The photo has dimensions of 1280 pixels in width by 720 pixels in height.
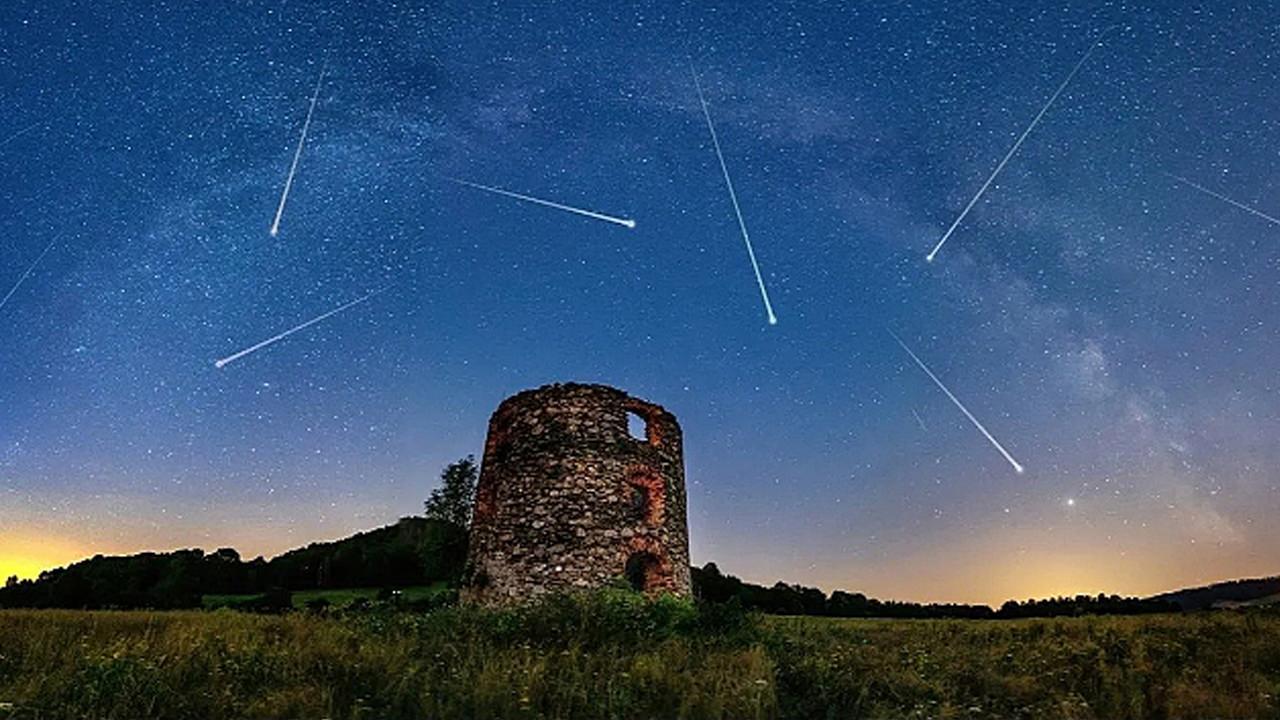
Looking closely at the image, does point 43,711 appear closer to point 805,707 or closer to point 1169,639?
point 805,707

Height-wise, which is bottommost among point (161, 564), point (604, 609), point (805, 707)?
point (805, 707)

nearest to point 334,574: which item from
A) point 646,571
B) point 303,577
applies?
point 303,577

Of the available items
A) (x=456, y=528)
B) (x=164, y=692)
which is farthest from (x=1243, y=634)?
(x=456, y=528)

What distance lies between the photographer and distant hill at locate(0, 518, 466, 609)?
47.7 metres

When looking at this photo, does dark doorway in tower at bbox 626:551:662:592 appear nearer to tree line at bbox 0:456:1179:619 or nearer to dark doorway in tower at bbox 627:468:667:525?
dark doorway in tower at bbox 627:468:667:525

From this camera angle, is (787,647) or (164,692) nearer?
(164,692)

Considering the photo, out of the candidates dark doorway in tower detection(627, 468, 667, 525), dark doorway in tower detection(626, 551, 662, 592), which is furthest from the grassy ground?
dark doorway in tower detection(627, 468, 667, 525)

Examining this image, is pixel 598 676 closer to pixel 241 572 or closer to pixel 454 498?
pixel 454 498

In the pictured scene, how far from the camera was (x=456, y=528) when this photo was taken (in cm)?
4569

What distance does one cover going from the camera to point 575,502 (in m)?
15.9

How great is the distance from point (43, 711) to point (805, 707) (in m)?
6.31

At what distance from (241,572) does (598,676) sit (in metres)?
61.8

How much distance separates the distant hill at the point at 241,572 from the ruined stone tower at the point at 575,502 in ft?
100

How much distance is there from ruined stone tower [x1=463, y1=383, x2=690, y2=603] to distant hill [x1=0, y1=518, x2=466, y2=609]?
30.6 meters
